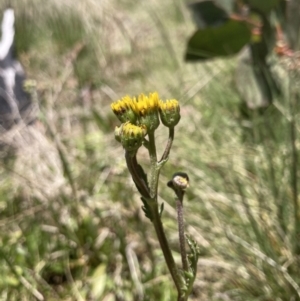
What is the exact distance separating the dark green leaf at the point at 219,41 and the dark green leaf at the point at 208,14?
28 mm

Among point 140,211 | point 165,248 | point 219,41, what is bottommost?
point 140,211

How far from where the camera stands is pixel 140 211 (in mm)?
1197

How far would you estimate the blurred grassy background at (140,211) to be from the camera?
3.20 ft

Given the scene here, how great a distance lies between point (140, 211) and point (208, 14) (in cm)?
65

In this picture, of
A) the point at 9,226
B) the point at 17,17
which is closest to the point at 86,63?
the point at 17,17

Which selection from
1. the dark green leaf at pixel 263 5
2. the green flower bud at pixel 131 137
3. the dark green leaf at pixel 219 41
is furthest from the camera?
the dark green leaf at pixel 219 41

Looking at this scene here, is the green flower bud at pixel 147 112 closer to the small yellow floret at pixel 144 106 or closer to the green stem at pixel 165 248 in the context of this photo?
the small yellow floret at pixel 144 106

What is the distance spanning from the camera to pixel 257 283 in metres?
0.93

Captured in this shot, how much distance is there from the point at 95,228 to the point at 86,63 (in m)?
1.23

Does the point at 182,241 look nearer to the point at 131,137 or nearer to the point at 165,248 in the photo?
the point at 165,248

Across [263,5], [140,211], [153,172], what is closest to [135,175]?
[153,172]

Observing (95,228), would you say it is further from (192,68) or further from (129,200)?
(192,68)

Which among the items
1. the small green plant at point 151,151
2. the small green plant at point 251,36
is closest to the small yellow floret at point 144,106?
the small green plant at point 151,151

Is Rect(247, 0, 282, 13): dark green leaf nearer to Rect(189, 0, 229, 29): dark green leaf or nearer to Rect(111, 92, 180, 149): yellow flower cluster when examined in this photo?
Rect(189, 0, 229, 29): dark green leaf
